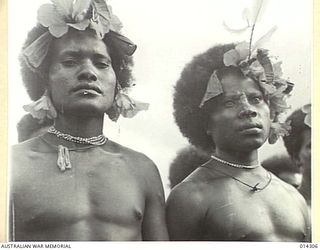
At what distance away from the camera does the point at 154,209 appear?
1554 mm

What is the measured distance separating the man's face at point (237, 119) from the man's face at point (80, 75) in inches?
10.8

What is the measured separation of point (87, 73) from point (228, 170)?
1.39ft

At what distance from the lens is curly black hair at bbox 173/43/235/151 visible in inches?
62.1

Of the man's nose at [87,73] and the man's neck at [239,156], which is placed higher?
the man's nose at [87,73]

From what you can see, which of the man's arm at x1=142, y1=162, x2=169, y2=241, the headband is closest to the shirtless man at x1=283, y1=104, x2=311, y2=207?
the man's arm at x1=142, y1=162, x2=169, y2=241

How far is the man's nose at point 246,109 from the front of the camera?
1581 mm

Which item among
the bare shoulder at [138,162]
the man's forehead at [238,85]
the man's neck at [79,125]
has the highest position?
the man's forehead at [238,85]

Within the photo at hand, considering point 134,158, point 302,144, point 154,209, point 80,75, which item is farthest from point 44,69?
point 302,144

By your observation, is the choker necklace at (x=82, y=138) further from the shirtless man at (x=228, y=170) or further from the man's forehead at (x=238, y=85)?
the man's forehead at (x=238, y=85)

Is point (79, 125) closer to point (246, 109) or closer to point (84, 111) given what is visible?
point (84, 111)

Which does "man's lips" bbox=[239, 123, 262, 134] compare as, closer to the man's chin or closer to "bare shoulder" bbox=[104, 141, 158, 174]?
"bare shoulder" bbox=[104, 141, 158, 174]

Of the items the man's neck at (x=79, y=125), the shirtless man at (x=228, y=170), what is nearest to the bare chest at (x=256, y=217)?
the shirtless man at (x=228, y=170)

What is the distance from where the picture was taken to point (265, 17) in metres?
1.60

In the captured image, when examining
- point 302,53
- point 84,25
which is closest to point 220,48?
point 302,53
